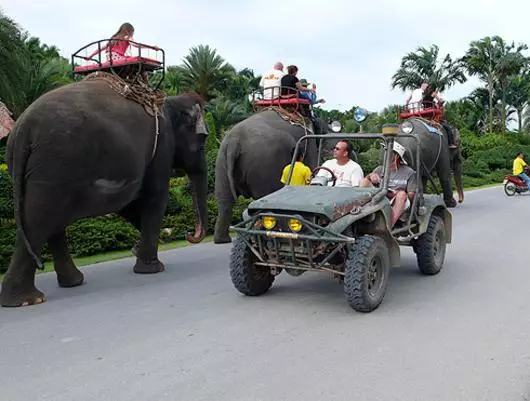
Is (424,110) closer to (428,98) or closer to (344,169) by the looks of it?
(428,98)

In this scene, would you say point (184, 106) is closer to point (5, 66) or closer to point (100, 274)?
point (100, 274)

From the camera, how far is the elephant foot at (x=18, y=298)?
6203 mm

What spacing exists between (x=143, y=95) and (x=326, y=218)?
3262mm

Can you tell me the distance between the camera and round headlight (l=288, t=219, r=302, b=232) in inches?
225

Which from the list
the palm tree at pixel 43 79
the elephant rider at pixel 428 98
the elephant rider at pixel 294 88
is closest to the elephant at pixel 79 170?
the elephant rider at pixel 294 88

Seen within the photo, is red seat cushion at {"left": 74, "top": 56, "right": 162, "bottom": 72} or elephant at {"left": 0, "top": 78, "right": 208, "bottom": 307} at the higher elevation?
red seat cushion at {"left": 74, "top": 56, "right": 162, "bottom": 72}

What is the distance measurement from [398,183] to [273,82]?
182 inches

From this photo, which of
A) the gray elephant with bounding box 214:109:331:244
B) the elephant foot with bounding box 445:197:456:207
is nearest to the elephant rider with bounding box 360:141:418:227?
the gray elephant with bounding box 214:109:331:244

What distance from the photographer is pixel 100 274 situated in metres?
7.93

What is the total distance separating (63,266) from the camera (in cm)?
720

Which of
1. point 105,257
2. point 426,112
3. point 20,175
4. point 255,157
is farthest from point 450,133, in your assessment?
point 20,175

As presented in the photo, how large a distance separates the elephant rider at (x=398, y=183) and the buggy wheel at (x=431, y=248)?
51 centimetres

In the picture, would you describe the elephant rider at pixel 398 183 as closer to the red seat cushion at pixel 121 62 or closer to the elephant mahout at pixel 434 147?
the red seat cushion at pixel 121 62

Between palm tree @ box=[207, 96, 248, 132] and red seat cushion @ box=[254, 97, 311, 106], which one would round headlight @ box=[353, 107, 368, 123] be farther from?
palm tree @ box=[207, 96, 248, 132]
